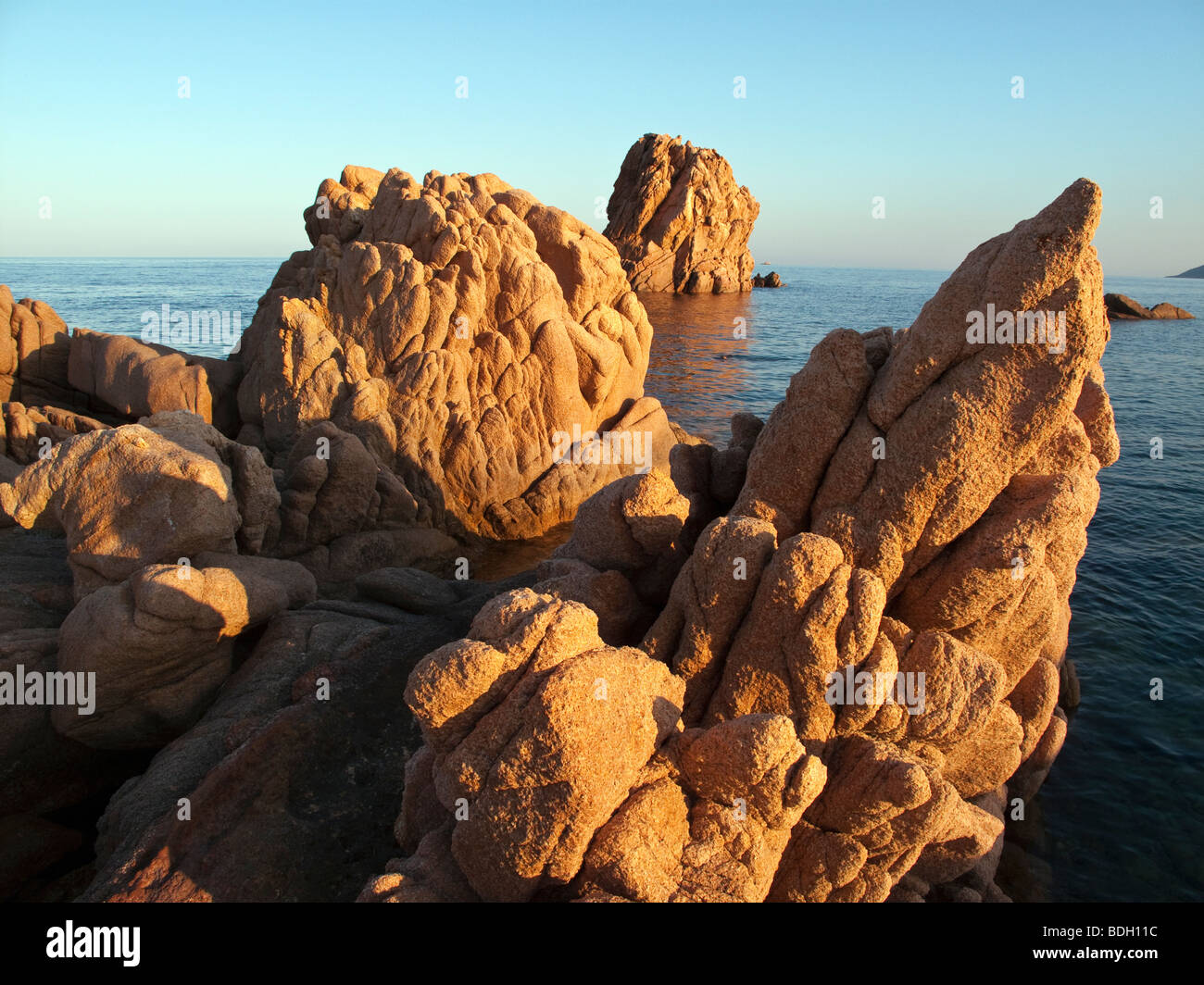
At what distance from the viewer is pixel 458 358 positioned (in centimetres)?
2222

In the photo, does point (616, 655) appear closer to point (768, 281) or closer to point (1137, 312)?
point (1137, 312)

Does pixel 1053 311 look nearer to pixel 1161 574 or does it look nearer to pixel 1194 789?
pixel 1194 789

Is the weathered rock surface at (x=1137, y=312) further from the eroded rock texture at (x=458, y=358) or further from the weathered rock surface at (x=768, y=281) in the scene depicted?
the eroded rock texture at (x=458, y=358)

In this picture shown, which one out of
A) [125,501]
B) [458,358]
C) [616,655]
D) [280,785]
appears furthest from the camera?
[458,358]

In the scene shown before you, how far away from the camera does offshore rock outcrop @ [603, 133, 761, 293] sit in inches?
3752

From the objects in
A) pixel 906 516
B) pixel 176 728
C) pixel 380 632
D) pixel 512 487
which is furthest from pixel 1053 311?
pixel 512 487

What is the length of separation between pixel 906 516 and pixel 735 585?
8.17ft

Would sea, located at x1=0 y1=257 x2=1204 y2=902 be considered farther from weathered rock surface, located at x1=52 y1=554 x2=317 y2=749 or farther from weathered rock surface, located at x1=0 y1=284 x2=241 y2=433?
weathered rock surface, located at x1=0 y1=284 x2=241 y2=433

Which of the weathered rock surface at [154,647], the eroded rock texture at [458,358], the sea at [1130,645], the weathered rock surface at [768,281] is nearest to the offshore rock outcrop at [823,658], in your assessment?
the sea at [1130,645]

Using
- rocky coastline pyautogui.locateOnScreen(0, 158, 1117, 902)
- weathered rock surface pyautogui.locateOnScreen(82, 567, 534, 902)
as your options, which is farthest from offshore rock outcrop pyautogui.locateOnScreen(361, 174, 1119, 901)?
weathered rock surface pyautogui.locateOnScreen(82, 567, 534, 902)

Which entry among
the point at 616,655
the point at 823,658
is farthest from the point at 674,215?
the point at 616,655

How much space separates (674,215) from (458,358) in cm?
8070

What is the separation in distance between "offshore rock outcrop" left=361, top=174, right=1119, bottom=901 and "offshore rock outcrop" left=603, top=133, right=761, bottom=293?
282ft

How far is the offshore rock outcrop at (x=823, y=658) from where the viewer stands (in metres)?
7.27
